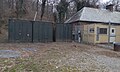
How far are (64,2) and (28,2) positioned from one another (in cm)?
1064

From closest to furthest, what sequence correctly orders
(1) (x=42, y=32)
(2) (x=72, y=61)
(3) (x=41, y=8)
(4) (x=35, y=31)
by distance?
(2) (x=72, y=61) → (4) (x=35, y=31) → (1) (x=42, y=32) → (3) (x=41, y=8)

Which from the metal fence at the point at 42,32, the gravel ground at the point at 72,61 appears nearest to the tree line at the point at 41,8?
the metal fence at the point at 42,32

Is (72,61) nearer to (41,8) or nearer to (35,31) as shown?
(35,31)

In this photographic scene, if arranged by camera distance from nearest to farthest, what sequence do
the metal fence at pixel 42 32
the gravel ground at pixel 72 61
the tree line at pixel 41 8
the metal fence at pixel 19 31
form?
the gravel ground at pixel 72 61
the metal fence at pixel 19 31
the metal fence at pixel 42 32
the tree line at pixel 41 8

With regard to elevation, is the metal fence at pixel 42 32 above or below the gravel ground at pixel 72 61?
above

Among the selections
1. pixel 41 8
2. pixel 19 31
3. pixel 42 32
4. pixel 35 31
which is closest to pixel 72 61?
pixel 19 31

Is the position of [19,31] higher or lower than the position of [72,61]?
higher

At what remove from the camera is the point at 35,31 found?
17938mm

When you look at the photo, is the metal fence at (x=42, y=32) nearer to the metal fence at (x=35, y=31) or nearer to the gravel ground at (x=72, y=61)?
the metal fence at (x=35, y=31)

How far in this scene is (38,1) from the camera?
36188mm

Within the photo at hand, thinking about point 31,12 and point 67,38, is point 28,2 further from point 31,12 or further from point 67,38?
point 67,38

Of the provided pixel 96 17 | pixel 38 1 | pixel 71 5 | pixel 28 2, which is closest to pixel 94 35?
pixel 96 17

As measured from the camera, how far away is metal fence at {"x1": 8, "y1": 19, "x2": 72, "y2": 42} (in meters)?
16.9

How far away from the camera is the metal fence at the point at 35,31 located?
55.4 ft
